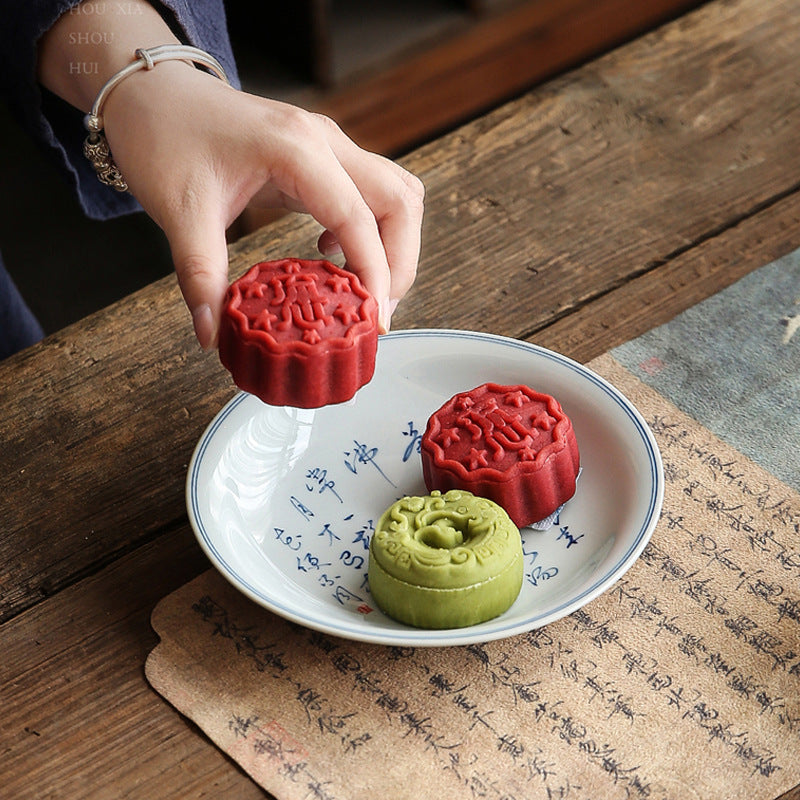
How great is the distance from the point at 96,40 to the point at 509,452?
A: 531 millimetres

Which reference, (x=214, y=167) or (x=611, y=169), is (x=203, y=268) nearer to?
(x=214, y=167)

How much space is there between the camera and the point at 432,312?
3.77ft

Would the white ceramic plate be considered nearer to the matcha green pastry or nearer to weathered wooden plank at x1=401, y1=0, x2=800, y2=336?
the matcha green pastry

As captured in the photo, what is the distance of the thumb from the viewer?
0.83 m

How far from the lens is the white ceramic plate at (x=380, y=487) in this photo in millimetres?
814

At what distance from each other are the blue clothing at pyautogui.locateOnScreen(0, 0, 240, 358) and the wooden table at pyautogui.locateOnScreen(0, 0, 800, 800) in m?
0.15

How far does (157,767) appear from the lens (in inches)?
30.1

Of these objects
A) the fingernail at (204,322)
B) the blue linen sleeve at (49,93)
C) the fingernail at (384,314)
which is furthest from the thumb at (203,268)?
the blue linen sleeve at (49,93)

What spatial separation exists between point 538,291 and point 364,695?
529mm

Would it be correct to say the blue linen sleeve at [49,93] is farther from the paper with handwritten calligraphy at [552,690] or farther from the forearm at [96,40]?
the paper with handwritten calligraphy at [552,690]

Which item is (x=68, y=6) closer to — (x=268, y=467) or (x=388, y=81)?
(x=268, y=467)

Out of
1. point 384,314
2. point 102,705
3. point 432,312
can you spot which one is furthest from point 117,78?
point 102,705

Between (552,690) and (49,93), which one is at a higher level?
(49,93)

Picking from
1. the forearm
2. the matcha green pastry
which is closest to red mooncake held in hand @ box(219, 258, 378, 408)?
the matcha green pastry
